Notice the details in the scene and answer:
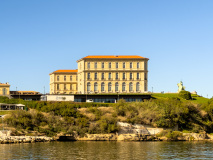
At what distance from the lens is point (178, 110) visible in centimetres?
8369

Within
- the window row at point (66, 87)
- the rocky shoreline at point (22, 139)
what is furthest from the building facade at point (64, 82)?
the rocky shoreline at point (22, 139)

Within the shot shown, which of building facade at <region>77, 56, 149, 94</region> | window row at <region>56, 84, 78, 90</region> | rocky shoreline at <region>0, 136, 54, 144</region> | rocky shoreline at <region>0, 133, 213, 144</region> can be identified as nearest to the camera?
rocky shoreline at <region>0, 136, 54, 144</region>

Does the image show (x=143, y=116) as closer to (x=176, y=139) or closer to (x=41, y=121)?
(x=176, y=139)

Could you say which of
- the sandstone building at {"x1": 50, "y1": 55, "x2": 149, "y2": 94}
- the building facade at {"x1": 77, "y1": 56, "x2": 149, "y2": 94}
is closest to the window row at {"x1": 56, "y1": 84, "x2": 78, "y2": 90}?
the sandstone building at {"x1": 50, "y1": 55, "x2": 149, "y2": 94}

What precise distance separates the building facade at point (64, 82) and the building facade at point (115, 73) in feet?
31.7

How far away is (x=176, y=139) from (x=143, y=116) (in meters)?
8.22

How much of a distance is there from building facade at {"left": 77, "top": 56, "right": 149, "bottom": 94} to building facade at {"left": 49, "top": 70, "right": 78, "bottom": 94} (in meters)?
9.66

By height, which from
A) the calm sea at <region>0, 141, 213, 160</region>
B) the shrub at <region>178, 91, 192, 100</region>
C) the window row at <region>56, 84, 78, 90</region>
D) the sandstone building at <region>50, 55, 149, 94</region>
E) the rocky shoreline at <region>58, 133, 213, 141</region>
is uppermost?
the sandstone building at <region>50, 55, 149, 94</region>

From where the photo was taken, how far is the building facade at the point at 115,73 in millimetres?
126500

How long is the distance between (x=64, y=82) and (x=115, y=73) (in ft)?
61.0

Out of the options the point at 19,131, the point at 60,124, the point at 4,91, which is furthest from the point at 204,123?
the point at 4,91

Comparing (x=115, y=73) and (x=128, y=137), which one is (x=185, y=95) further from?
(x=128, y=137)

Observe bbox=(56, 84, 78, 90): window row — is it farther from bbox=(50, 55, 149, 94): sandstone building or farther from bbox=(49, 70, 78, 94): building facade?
bbox=(50, 55, 149, 94): sandstone building

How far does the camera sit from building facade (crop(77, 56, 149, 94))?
415 feet
